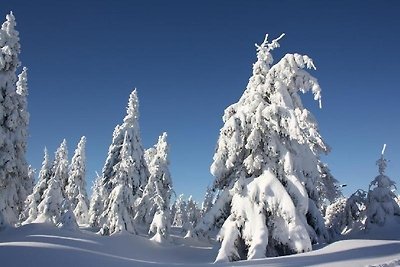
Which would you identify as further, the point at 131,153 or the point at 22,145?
the point at 131,153

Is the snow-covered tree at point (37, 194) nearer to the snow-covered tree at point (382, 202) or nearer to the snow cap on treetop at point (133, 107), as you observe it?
the snow cap on treetop at point (133, 107)

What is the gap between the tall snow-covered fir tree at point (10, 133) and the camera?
25656mm

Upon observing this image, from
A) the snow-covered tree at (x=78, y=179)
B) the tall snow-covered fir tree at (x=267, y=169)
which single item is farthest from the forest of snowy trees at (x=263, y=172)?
the snow-covered tree at (x=78, y=179)

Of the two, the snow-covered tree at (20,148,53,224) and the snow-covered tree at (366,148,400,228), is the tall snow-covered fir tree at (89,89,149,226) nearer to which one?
the snow-covered tree at (20,148,53,224)

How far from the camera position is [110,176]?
133 ft

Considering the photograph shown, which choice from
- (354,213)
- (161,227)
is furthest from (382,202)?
(161,227)

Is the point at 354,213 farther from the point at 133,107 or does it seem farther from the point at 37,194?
the point at 37,194

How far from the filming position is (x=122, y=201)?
35219 millimetres

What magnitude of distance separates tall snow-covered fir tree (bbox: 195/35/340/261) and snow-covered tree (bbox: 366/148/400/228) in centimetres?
772

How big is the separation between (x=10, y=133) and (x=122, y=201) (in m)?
12.3

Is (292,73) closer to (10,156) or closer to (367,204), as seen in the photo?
(367,204)

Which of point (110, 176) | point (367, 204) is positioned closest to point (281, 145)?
point (367, 204)

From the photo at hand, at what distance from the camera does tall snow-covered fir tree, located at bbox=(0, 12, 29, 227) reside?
1010 inches

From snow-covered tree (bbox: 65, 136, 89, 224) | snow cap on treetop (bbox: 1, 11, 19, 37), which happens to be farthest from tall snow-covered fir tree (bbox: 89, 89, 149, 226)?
snow-covered tree (bbox: 65, 136, 89, 224)
